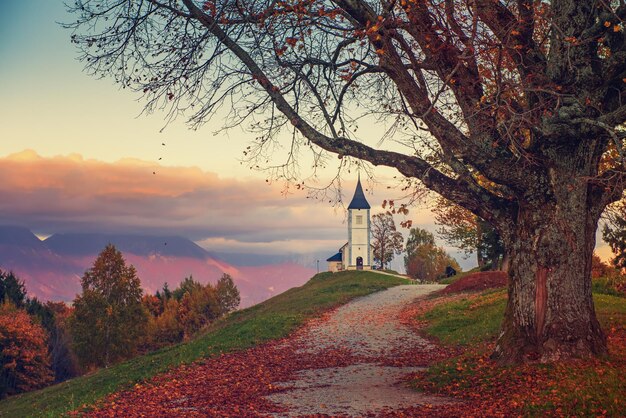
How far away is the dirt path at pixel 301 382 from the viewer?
11594mm

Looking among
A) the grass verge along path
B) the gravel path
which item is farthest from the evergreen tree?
the grass verge along path

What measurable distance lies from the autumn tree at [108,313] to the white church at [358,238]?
3869cm

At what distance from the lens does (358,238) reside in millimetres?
94688

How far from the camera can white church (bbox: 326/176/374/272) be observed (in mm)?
93062

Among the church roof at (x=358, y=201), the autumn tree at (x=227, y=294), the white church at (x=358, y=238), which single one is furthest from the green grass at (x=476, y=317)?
the autumn tree at (x=227, y=294)

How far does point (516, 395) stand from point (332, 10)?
9425 mm

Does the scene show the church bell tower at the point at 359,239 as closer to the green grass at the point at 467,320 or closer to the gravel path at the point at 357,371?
the gravel path at the point at 357,371

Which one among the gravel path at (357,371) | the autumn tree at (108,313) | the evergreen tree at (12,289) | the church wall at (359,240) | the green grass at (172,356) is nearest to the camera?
the gravel path at (357,371)

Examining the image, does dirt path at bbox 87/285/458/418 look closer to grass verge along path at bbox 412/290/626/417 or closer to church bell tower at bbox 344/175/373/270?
grass verge along path at bbox 412/290/626/417

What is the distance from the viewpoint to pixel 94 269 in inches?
2552

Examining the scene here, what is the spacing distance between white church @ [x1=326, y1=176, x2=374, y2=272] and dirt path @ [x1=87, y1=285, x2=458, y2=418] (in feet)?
224

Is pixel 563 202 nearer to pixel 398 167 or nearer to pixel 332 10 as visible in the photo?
pixel 398 167

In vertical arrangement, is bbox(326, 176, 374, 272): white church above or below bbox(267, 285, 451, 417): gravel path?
above

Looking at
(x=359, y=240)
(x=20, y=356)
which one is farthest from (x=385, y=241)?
(x=20, y=356)
